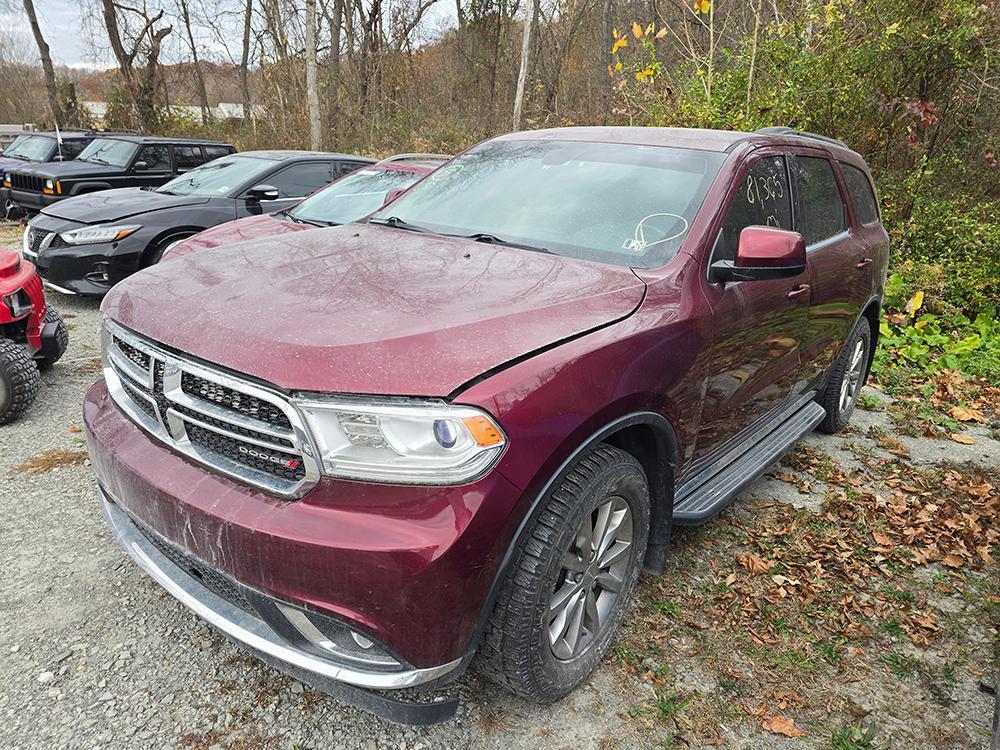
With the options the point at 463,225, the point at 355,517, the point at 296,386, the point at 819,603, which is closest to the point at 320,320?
the point at 296,386

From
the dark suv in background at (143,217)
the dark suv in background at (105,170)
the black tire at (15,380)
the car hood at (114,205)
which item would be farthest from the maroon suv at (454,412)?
the dark suv in background at (105,170)

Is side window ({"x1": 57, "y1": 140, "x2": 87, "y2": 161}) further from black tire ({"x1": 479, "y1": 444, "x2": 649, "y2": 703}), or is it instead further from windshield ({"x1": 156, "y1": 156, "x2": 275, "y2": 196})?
black tire ({"x1": 479, "y1": 444, "x2": 649, "y2": 703})

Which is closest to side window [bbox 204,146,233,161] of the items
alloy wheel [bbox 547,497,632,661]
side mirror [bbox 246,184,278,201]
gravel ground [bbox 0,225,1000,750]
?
side mirror [bbox 246,184,278,201]

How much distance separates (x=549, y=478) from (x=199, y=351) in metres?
1.03

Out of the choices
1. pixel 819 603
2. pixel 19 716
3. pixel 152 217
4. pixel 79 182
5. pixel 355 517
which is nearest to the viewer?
pixel 355 517

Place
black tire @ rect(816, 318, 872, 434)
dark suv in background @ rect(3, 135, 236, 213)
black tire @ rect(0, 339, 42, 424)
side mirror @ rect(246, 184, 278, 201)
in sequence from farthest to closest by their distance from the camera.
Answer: dark suv in background @ rect(3, 135, 236, 213) < side mirror @ rect(246, 184, 278, 201) < black tire @ rect(816, 318, 872, 434) < black tire @ rect(0, 339, 42, 424)

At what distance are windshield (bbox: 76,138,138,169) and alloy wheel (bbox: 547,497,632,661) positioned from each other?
10.4 m

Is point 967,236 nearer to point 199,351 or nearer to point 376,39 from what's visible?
point 199,351

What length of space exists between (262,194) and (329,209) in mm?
1111

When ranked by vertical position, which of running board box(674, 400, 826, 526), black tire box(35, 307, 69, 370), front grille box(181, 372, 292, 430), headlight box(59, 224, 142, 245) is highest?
front grille box(181, 372, 292, 430)

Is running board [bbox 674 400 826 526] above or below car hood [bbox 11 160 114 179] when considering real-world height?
below

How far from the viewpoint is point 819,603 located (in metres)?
2.99

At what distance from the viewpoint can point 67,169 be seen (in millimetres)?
10008

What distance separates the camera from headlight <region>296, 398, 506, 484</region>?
1.75 meters
